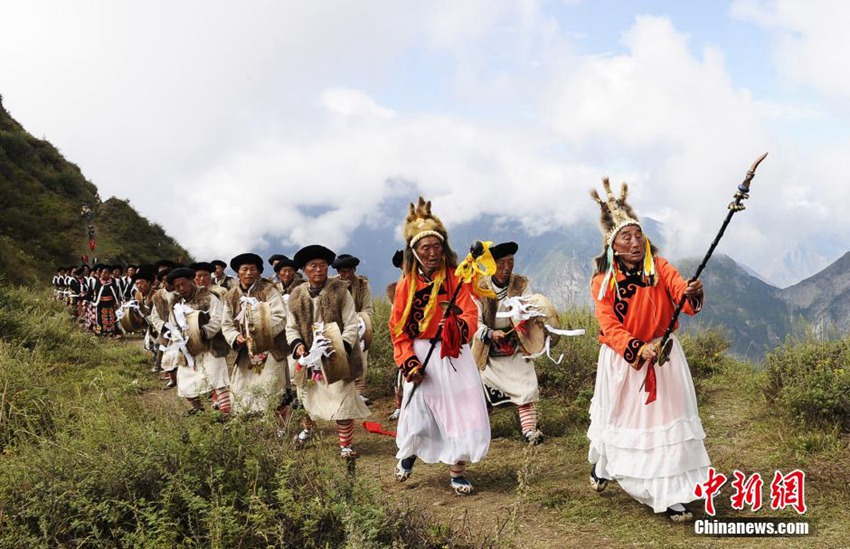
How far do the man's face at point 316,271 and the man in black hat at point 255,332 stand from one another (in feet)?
2.71

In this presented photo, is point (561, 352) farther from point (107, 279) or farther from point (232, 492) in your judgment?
point (107, 279)

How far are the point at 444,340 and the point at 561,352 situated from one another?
349cm

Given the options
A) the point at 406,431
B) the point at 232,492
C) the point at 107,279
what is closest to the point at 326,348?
the point at 406,431

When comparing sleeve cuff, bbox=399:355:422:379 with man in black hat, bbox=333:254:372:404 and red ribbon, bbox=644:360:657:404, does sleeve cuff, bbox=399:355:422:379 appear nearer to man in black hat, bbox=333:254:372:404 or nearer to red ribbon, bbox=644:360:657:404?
red ribbon, bbox=644:360:657:404

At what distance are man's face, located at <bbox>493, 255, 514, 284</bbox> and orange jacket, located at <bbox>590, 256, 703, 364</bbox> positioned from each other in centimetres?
201

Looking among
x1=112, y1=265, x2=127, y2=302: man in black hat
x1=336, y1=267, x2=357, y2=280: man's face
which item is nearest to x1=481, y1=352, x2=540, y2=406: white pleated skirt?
x1=336, y1=267, x2=357, y2=280: man's face

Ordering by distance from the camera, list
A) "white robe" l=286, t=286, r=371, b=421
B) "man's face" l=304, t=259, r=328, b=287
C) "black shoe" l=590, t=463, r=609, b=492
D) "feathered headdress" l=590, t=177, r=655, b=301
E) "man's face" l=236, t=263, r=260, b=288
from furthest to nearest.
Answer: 1. "man's face" l=236, t=263, r=260, b=288
2. "man's face" l=304, t=259, r=328, b=287
3. "white robe" l=286, t=286, r=371, b=421
4. "black shoe" l=590, t=463, r=609, b=492
5. "feathered headdress" l=590, t=177, r=655, b=301

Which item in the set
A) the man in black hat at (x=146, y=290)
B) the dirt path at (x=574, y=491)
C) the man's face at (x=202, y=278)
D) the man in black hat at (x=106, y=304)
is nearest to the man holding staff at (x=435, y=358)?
the dirt path at (x=574, y=491)

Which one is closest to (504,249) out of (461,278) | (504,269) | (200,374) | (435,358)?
(504,269)

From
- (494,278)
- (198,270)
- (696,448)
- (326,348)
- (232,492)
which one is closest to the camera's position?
(232,492)

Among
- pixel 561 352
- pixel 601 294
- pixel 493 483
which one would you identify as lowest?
pixel 493 483

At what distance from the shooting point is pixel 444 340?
5.04 m

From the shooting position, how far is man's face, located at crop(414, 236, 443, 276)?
5070 mm

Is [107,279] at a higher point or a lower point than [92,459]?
higher
